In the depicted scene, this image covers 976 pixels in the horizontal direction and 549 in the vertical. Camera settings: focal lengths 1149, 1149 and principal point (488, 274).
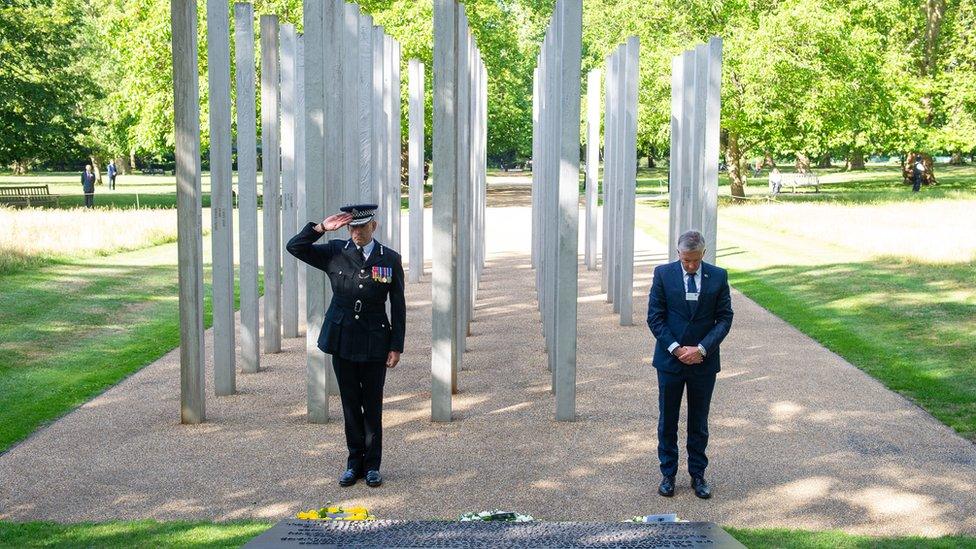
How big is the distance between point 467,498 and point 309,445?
195 centimetres

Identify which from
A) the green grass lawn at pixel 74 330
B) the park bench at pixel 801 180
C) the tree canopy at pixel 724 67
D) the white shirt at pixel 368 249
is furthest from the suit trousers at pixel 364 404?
the park bench at pixel 801 180

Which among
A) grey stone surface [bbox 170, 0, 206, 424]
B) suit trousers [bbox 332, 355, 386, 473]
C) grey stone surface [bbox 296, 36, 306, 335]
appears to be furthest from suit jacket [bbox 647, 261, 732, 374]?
grey stone surface [bbox 296, 36, 306, 335]

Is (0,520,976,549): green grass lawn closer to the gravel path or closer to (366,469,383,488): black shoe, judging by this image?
the gravel path

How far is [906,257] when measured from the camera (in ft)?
75.9

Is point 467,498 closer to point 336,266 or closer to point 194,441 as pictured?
point 336,266

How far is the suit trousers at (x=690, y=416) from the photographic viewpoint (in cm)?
773

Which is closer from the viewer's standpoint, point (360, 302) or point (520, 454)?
point (360, 302)

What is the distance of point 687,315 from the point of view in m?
7.67

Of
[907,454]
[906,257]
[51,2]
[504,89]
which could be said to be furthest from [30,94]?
[907,454]

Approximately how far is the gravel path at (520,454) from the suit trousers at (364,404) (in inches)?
10.0

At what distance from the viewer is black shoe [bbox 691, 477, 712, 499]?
305 inches

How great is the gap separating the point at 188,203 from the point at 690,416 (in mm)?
4568

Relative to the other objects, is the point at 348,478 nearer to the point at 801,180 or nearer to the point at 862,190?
the point at 801,180

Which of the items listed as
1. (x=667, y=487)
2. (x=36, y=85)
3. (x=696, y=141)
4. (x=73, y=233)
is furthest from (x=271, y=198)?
(x=36, y=85)
